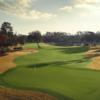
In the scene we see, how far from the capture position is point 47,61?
812 inches

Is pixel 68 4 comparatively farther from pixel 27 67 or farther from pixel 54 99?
pixel 54 99

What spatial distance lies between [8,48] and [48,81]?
22.9 feet

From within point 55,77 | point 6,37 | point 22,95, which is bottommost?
point 22,95

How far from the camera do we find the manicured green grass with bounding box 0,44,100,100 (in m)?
11.8

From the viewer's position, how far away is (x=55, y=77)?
15312 millimetres

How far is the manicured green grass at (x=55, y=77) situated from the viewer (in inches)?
466

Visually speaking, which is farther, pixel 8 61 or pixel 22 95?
pixel 8 61

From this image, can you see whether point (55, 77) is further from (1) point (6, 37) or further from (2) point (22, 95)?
(1) point (6, 37)

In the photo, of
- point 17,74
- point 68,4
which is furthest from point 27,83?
point 68,4

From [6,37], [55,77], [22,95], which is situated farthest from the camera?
[6,37]

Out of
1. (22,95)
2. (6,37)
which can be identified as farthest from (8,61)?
(22,95)

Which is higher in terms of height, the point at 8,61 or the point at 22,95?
the point at 8,61

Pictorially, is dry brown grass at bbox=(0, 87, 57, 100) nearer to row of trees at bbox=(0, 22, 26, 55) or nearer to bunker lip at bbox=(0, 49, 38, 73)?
bunker lip at bbox=(0, 49, 38, 73)

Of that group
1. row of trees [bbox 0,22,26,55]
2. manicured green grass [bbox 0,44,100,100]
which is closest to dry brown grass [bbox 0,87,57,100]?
manicured green grass [bbox 0,44,100,100]
